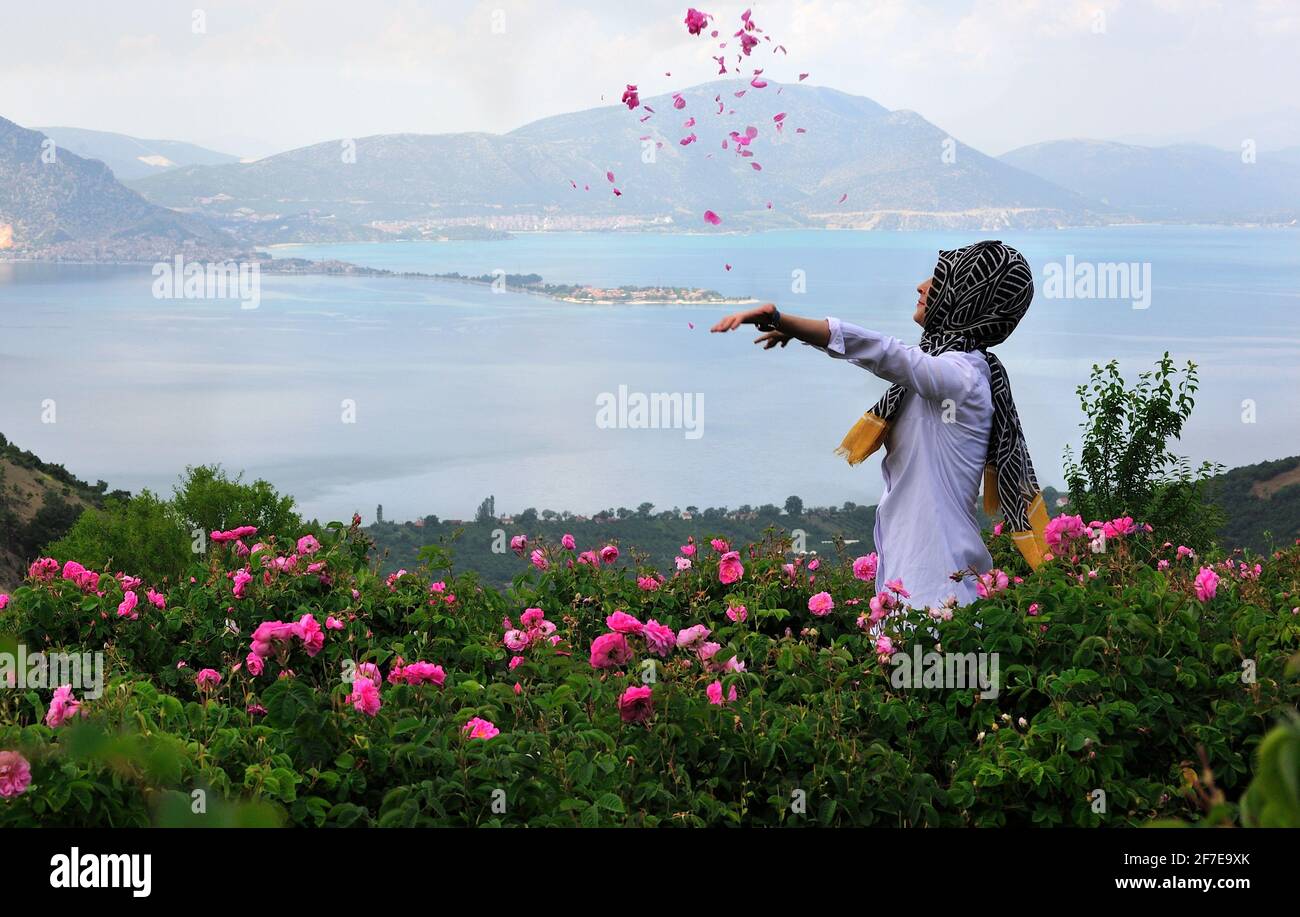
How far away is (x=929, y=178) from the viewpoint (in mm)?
61094

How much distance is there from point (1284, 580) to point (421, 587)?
10.8 feet

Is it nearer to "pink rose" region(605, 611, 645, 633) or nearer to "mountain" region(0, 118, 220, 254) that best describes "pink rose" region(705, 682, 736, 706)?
"pink rose" region(605, 611, 645, 633)

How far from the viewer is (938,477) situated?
4094 mm

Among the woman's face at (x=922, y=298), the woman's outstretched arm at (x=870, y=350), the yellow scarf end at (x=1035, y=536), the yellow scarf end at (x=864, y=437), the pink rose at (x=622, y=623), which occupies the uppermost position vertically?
the woman's face at (x=922, y=298)

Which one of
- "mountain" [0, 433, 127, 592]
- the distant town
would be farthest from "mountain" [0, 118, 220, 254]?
"mountain" [0, 433, 127, 592]

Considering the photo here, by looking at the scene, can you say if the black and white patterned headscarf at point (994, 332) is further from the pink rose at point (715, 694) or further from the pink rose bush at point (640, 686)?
the pink rose at point (715, 694)

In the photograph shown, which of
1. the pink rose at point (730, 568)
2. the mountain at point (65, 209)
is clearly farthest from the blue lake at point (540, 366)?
the pink rose at point (730, 568)

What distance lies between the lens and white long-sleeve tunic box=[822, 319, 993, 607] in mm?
4043

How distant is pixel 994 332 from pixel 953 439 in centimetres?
44

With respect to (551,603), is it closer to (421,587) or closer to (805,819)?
(421,587)

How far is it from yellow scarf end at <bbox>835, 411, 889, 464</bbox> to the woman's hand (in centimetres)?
82

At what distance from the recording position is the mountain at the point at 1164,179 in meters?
88.7
